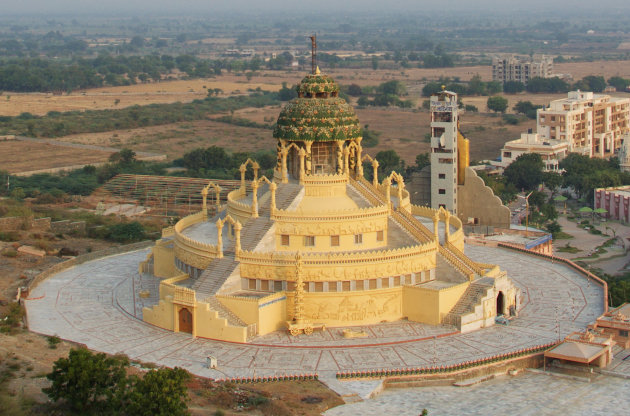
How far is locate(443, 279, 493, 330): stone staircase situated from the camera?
5134 centimetres

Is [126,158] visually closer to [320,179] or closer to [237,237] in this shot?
[320,179]

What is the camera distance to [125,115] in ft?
534

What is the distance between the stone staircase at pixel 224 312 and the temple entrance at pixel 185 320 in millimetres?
1183

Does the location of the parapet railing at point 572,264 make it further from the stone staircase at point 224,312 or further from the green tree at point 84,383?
the green tree at point 84,383

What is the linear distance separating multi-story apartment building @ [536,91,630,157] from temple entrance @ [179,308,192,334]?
74.5 m

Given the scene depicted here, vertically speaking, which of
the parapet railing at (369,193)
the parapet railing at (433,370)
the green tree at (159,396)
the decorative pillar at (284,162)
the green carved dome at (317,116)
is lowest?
the parapet railing at (433,370)

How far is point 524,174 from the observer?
337 feet

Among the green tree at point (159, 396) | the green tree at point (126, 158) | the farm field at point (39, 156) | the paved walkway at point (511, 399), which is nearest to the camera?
the green tree at point (159, 396)

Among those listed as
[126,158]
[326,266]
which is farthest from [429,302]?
[126,158]

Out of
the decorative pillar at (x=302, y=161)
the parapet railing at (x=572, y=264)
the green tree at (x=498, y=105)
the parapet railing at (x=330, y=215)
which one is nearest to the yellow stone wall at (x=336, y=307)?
the parapet railing at (x=330, y=215)

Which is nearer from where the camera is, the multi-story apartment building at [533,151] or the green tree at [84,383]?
the green tree at [84,383]

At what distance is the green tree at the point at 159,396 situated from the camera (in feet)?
127

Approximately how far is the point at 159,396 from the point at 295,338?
12.1 metres

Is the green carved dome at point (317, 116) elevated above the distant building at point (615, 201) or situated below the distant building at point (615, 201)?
above
